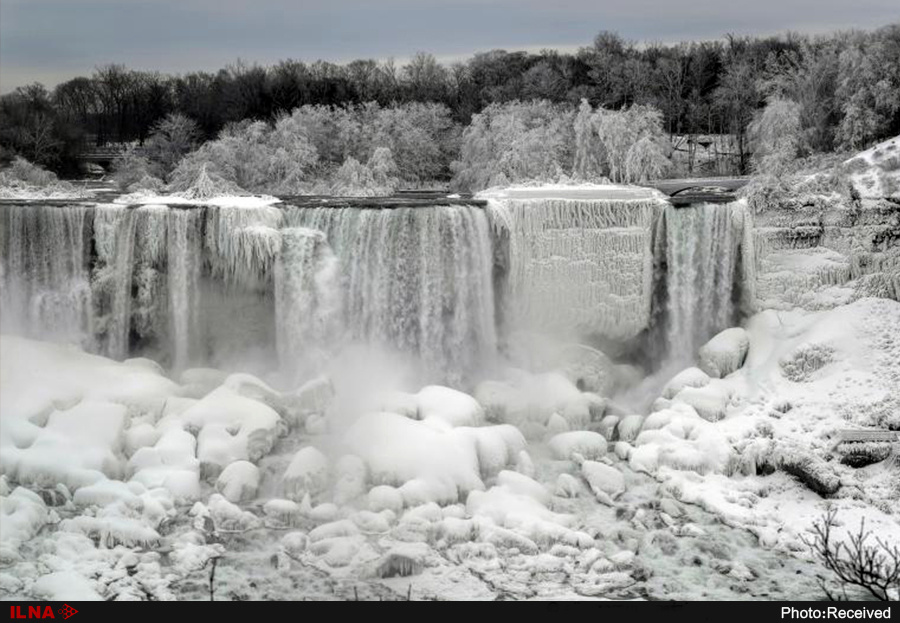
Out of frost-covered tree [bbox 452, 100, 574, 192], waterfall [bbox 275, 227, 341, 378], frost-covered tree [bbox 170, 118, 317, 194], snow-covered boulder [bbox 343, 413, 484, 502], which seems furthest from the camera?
frost-covered tree [bbox 452, 100, 574, 192]

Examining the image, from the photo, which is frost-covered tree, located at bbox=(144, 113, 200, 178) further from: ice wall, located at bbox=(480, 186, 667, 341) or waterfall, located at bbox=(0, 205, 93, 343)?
ice wall, located at bbox=(480, 186, 667, 341)

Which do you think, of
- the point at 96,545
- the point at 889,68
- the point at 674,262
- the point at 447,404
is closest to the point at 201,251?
the point at 447,404

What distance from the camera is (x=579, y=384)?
2139cm

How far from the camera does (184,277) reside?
21.8 meters

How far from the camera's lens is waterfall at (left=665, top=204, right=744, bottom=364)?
22.1m

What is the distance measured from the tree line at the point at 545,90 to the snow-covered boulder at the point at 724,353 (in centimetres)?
1145

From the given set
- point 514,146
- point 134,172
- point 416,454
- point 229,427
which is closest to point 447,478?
point 416,454

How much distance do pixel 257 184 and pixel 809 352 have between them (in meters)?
18.6

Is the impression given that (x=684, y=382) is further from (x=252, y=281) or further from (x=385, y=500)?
(x=252, y=281)

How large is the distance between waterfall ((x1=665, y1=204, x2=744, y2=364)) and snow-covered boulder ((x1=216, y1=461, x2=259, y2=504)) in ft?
32.7

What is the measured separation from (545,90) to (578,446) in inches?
1027

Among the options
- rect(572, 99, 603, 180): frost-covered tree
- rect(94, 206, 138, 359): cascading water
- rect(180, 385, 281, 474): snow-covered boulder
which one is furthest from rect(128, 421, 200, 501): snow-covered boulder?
rect(572, 99, 603, 180): frost-covered tree
